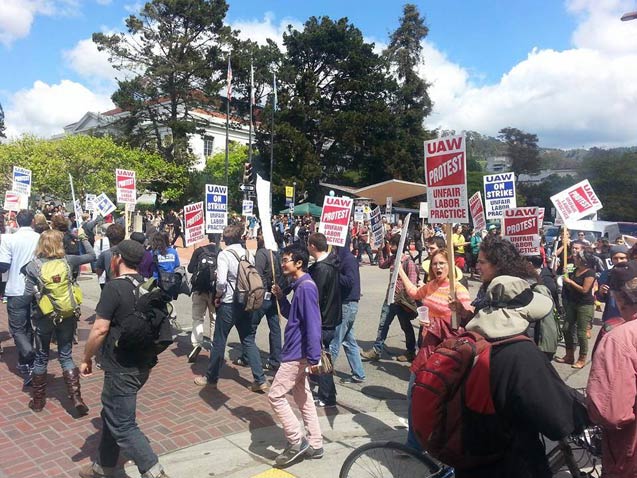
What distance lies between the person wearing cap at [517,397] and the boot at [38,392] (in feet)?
14.3

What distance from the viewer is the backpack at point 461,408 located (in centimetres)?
230

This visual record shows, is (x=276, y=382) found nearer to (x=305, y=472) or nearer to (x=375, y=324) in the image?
(x=305, y=472)

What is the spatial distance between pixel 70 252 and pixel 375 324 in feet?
19.7

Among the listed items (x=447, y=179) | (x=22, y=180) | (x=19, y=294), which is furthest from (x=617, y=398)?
(x=22, y=180)

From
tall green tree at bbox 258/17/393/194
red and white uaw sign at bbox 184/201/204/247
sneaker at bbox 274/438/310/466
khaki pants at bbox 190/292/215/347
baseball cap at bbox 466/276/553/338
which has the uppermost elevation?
tall green tree at bbox 258/17/393/194

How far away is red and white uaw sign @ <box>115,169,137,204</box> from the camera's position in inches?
399

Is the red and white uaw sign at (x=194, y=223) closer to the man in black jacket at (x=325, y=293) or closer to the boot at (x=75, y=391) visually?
the boot at (x=75, y=391)

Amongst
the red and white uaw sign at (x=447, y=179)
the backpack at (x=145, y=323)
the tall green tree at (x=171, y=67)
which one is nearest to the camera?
the backpack at (x=145, y=323)

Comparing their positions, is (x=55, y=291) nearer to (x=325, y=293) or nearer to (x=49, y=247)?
(x=49, y=247)

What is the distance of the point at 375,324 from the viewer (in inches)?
371

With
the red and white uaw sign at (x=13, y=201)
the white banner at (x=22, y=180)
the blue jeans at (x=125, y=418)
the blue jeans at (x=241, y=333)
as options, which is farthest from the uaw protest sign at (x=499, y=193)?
the red and white uaw sign at (x=13, y=201)

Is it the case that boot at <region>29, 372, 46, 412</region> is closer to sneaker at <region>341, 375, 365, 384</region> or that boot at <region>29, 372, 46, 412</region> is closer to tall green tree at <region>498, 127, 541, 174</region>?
sneaker at <region>341, 375, 365, 384</region>

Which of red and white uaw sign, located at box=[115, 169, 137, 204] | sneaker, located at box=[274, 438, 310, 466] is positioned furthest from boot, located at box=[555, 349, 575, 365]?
red and white uaw sign, located at box=[115, 169, 137, 204]

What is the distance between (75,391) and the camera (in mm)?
4938
